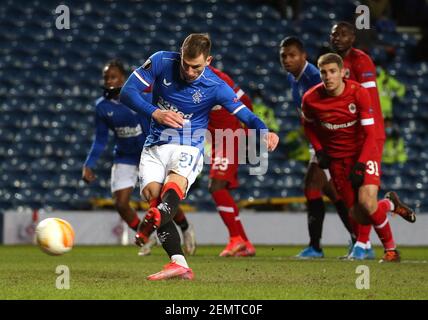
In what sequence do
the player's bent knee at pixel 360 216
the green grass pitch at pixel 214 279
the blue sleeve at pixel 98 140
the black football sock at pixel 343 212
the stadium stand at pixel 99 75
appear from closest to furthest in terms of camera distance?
the green grass pitch at pixel 214 279 < the player's bent knee at pixel 360 216 < the black football sock at pixel 343 212 < the blue sleeve at pixel 98 140 < the stadium stand at pixel 99 75

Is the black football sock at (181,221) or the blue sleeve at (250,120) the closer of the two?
the blue sleeve at (250,120)

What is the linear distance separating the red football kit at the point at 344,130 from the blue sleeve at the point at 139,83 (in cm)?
225

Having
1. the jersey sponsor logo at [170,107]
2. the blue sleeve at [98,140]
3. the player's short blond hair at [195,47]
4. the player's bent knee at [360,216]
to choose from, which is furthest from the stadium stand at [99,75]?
the player's short blond hair at [195,47]

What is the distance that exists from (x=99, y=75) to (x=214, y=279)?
879 centimetres

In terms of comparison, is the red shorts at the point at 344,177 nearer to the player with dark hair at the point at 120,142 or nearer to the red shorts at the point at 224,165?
the red shorts at the point at 224,165

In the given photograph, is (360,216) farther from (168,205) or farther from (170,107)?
(168,205)

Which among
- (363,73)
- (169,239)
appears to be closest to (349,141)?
(363,73)

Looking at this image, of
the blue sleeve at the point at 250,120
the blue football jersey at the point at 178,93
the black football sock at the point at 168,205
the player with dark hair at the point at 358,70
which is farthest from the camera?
the player with dark hair at the point at 358,70

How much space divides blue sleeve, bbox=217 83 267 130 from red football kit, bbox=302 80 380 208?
1.89 m

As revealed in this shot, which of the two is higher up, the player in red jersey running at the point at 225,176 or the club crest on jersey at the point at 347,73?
the club crest on jersey at the point at 347,73

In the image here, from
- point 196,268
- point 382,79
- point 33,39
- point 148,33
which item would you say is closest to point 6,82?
point 33,39

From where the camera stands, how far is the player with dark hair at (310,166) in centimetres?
923
